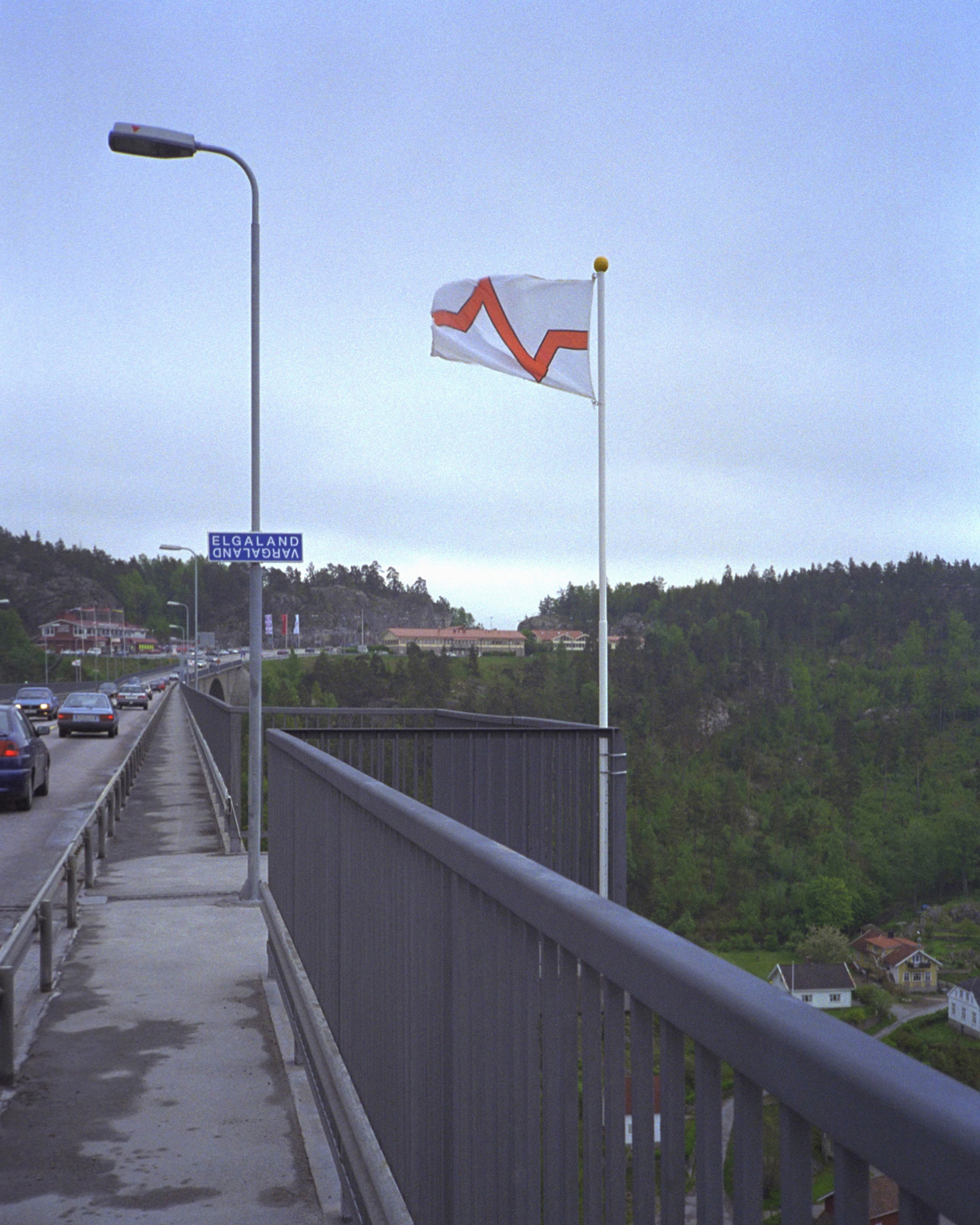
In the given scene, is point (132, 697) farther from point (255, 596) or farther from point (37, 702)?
point (255, 596)

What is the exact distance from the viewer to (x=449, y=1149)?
2.45 m

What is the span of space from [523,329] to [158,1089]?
11.0m

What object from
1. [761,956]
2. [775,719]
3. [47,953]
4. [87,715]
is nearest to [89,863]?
[47,953]

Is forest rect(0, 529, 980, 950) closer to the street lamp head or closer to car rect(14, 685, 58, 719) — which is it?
car rect(14, 685, 58, 719)

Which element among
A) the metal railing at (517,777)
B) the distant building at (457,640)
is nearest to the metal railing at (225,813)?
the metal railing at (517,777)

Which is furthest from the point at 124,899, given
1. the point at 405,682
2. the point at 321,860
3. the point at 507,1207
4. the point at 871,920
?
the point at 871,920

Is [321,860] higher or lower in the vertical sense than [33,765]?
higher

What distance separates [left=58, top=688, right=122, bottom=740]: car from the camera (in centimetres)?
3797

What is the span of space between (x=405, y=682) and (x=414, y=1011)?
71.7 metres

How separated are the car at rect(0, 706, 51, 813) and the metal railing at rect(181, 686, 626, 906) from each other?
1083 cm

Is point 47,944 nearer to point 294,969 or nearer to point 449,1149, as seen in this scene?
point 294,969

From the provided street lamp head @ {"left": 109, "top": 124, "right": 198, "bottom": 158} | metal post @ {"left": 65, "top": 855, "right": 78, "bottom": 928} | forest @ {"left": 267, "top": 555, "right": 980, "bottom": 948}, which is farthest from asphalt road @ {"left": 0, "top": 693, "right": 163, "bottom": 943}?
forest @ {"left": 267, "top": 555, "right": 980, "bottom": 948}

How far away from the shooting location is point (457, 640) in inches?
5930

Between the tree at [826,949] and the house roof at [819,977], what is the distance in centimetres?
43
